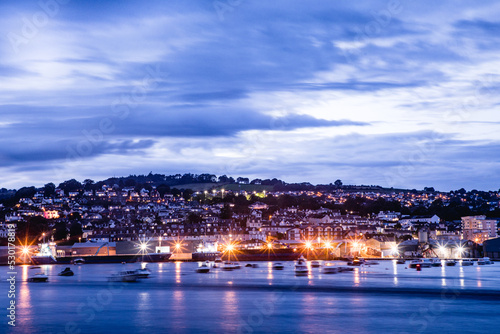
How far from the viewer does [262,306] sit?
35469 mm

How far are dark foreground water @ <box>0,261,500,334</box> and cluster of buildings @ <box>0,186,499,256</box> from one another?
5216 cm

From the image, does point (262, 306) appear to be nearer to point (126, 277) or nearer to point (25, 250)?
point (126, 277)

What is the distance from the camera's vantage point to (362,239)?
368 ft

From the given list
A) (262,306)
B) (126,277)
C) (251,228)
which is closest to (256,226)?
(251,228)

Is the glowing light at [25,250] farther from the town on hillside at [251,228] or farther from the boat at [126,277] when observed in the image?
the boat at [126,277]

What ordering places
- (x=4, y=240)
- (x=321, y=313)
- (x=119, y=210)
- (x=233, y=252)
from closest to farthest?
1. (x=321, y=313)
2. (x=233, y=252)
3. (x=4, y=240)
4. (x=119, y=210)

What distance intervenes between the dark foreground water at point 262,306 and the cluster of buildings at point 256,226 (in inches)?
2053

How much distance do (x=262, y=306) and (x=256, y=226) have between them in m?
102

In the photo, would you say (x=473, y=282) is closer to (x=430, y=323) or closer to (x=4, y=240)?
(x=430, y=323)

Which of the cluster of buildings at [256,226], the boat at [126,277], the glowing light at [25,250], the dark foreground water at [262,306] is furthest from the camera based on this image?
the cluster of buildings at [256,226]

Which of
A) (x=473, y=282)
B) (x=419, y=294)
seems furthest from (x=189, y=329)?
(x=473, y=282)

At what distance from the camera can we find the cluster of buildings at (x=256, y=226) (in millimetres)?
110875

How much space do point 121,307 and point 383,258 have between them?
219 feet

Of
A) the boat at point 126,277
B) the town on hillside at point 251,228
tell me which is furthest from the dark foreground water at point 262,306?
the town on hillside at point 251,228
